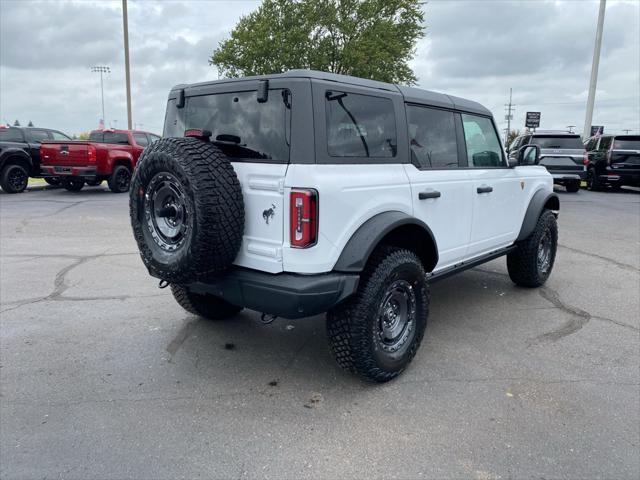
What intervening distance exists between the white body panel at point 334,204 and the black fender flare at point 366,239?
0.03 metres

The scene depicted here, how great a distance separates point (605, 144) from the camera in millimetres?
16828

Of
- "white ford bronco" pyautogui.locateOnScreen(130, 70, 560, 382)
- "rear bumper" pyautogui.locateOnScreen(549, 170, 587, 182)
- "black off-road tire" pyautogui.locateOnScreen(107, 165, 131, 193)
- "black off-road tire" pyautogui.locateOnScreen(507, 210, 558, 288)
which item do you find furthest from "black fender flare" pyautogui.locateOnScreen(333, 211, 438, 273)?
"rear bumper" pyautogui.locateOnScreen(549, 170, 587, 182)

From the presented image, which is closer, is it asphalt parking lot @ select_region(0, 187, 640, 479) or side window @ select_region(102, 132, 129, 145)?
asphalt parking lot @ select_region(0, 187, 640, 479)

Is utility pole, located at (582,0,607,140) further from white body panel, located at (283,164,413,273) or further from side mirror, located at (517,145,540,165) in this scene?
white body panel, located at (283,164,413,273)

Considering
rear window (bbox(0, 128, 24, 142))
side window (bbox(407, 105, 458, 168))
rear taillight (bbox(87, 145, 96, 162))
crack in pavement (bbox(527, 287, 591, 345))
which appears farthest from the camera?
rear window (bbox(0, 128, 24, 142))

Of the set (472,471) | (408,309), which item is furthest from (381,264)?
(472,471)

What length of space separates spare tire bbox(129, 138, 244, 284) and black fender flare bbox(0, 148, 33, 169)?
12704 mm

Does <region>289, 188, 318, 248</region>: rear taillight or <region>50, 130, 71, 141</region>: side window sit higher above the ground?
Result: <region>50, 130, 71, 141</region>: side window

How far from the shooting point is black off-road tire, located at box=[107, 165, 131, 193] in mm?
14203

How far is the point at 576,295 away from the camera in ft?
17.4

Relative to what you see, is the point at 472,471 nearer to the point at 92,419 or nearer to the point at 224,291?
the point at 224,291

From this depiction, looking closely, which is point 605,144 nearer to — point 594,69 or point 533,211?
point 594,69

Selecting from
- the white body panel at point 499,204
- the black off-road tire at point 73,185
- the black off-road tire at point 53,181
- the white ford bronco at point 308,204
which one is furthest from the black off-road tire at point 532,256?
the black off-road tire at point 53,181

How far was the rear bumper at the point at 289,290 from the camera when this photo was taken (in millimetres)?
2797
